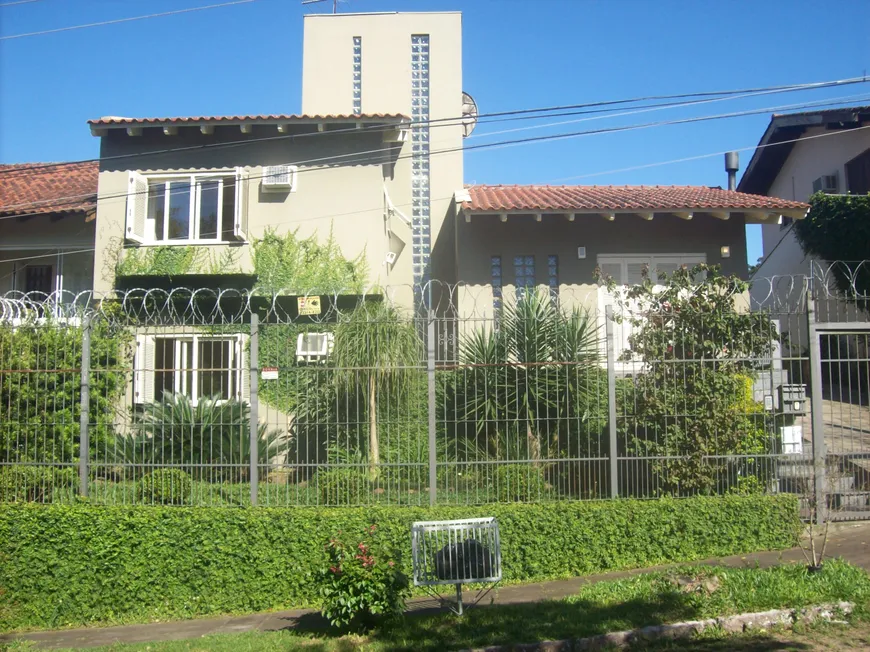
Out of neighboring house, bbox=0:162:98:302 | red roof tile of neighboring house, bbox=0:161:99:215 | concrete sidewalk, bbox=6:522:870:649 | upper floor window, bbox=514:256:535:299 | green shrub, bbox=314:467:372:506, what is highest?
red roof tile of neighboring house, bbox=0:161:99:215

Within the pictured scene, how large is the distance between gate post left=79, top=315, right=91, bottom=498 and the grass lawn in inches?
106

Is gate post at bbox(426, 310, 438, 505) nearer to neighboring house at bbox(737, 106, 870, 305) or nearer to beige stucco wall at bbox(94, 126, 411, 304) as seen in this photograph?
beige stucco wall at bbox(94, 126, 411, 304)

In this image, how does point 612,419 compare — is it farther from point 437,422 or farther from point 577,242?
point 577,242

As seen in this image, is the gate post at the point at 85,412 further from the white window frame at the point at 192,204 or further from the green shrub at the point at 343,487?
the white window frame at the point at 192,204

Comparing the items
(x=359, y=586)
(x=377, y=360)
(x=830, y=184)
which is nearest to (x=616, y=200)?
(x=377, y=360)

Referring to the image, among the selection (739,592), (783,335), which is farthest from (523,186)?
(739,592)

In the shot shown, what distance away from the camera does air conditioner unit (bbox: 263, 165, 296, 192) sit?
14.8 meters

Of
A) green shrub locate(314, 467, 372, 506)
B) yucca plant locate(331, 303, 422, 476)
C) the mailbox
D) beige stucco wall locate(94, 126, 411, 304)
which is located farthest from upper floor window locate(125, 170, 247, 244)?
the mailbox

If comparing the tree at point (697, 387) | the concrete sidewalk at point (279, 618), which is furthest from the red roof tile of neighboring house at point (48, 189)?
the tree at point (697, 387)

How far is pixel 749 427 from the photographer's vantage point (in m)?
9.28

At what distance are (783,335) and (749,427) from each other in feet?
5.06

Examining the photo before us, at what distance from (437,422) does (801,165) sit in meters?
16.6

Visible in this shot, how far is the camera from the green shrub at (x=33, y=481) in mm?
9125

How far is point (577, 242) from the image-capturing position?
15.0 m
